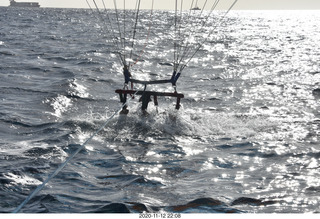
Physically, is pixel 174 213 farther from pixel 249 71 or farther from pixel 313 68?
pixel 313 68

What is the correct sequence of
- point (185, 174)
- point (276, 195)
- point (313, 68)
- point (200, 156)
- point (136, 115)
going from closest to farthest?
point (276, 195) < point (185, 174) < point (200, 156) < point (136, 115) < point (313, 68)

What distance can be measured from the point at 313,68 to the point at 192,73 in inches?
328

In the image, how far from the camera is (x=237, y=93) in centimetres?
1836

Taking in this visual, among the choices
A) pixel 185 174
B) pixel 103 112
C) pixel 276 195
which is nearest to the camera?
pixel 276 195

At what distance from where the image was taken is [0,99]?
15.1 meters

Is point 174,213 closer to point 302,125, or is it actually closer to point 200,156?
point 200,156

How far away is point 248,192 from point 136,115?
5682 mm

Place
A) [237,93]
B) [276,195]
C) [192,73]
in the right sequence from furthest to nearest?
[192,73]
[237,93]
[276,195]

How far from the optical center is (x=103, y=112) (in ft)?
46.6

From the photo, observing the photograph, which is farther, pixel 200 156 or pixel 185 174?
pixel 200 156

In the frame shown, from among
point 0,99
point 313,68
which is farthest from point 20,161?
point 313,68

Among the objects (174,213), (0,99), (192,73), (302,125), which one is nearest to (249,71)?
(192,73)

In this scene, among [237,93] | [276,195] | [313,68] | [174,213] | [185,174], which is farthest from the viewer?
[313,68]

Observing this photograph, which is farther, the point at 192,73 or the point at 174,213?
the point at 192,73
